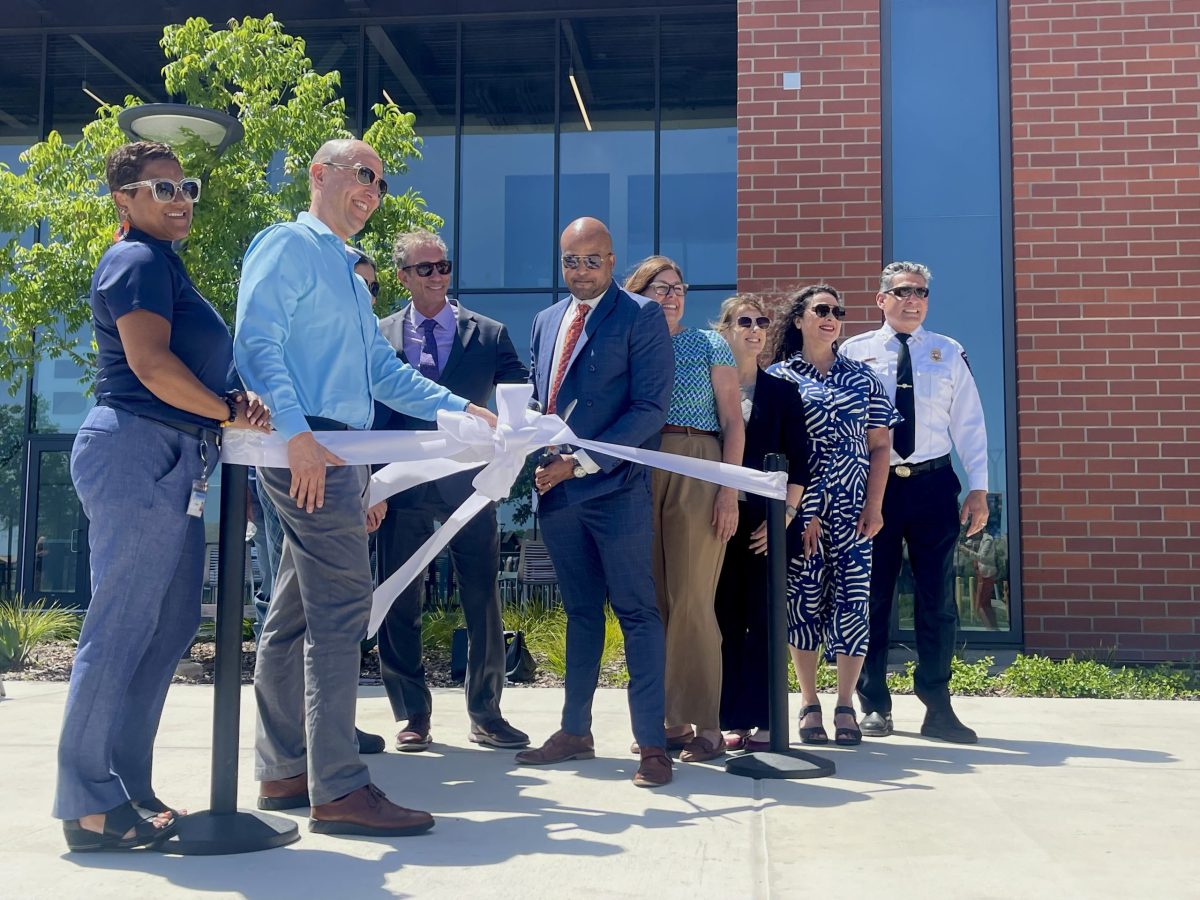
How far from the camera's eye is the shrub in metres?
7.89

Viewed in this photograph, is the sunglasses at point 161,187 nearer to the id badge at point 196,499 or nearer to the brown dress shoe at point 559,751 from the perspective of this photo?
the id badge at point 196,499

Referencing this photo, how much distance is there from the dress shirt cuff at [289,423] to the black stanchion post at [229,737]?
0.75 feet

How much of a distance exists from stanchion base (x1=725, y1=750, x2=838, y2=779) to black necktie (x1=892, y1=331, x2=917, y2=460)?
5.30ft

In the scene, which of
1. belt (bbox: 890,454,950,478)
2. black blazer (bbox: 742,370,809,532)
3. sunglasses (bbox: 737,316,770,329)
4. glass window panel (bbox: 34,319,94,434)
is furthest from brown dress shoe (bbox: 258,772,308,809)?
glass window panel (bbox: 34,319,94,434)

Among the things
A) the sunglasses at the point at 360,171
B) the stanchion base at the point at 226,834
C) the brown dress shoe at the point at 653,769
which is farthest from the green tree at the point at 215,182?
the stanchion base at the point at 226,834

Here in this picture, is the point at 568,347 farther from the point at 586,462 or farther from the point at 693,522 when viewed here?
the point at 693,522

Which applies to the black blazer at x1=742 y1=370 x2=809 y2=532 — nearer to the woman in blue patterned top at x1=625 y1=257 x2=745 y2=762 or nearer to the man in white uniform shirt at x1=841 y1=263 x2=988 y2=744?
the woman in blue patterned top at x1=625 y1=257 x2=745 y2=762

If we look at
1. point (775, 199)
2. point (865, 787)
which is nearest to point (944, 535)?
point (865, 787)

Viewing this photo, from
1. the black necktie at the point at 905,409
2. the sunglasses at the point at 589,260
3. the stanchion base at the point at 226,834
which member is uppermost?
the sunglasses at the point at 589,260

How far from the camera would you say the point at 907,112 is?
8312 millimetres

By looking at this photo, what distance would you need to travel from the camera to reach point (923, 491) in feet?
17.1

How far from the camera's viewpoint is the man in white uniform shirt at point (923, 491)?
5156mm

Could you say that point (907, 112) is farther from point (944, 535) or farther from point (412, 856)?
point (412, 856)

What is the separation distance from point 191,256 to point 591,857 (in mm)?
6189
